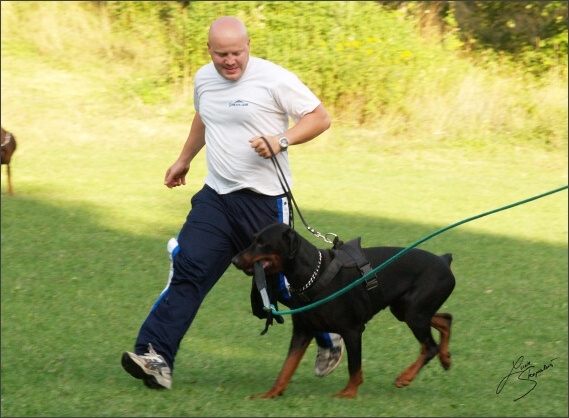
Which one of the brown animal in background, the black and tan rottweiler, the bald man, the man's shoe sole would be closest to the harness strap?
the black and tan rottweiler

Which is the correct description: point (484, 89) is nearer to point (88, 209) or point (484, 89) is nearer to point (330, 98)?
point (330, 98)

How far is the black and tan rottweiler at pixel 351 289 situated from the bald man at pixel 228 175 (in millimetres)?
303

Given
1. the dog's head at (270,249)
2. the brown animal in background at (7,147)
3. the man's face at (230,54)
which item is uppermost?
the man's face at (230,54)

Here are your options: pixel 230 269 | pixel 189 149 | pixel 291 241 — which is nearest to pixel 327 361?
pixel 291 241

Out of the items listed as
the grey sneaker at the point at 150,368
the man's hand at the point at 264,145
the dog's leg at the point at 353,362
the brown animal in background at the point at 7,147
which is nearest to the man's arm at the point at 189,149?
the man's hand at the point at 264,145

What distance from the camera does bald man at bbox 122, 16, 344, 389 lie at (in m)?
4.81

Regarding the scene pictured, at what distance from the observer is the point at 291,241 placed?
15.2 feet

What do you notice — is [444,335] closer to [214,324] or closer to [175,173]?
[175,173]

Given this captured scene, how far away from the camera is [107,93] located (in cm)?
1677

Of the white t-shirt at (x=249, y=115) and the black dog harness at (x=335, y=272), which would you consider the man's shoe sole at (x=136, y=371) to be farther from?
the white t-shirt at (x=249, y=115)

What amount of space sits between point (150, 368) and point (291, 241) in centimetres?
102

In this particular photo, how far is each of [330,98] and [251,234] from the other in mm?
10710

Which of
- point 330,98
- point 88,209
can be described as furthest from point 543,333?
point 330,98

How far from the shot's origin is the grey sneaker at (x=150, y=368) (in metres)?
4.78
